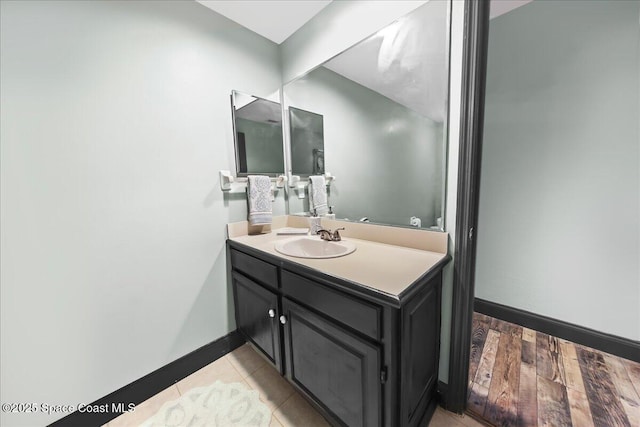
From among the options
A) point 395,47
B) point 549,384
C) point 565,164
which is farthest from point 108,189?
point 565,164

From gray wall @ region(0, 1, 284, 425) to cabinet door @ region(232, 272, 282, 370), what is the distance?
171 millimetres

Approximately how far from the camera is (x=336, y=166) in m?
1.62

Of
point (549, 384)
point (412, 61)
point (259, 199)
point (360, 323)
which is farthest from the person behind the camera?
point (259, 199)

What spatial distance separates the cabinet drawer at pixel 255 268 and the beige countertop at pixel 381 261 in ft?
0.26

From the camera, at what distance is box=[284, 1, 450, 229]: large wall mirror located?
1.10m

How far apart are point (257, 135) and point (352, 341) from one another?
1.46 m

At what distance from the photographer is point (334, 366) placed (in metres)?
0.94

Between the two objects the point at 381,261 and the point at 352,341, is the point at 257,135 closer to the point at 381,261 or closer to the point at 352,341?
the point at 381,261

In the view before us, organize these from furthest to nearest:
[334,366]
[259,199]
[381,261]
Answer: [259,199]
[381,261]
[334,366]

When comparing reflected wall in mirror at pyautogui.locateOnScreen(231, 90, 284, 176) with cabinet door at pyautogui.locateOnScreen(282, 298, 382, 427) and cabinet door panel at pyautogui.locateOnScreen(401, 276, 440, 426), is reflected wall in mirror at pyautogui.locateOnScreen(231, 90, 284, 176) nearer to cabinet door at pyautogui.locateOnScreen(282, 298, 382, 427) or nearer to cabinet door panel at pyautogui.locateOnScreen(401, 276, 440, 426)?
cabinet door at pyautogui.locateOnScreen(282, 298, 382, 427)

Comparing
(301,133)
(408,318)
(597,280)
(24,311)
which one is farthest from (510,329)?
(24,311)

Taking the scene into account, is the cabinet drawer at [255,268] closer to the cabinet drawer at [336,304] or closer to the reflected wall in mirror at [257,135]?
the cabinet drawer at [336,304]

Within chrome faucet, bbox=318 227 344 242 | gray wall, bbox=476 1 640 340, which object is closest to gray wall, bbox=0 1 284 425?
chrome faucet, bbox=318 227 344 242

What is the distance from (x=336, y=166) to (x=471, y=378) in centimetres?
154
